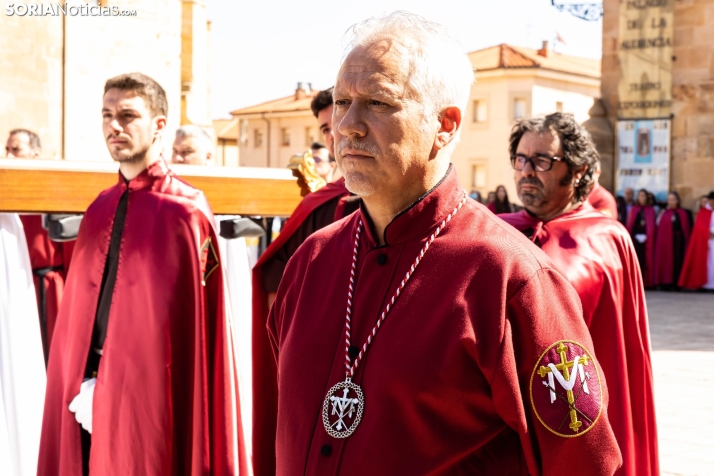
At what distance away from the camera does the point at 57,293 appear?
5855 millimetres

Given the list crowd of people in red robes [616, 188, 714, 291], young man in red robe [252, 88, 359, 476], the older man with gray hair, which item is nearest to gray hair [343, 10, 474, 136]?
young man in red robe [252, 88, 359, 476]

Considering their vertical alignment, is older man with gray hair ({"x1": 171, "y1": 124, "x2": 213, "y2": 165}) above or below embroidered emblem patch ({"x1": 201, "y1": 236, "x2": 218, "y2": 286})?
above

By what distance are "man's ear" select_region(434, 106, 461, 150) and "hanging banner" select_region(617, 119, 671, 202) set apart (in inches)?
717

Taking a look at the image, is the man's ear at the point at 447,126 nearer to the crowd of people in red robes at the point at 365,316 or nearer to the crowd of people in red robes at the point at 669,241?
the crowd of people in red robes at the point at 365,316

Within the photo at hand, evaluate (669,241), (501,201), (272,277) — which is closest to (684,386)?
(272,277)

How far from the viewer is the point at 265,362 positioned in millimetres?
3840

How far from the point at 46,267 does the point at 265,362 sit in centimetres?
253

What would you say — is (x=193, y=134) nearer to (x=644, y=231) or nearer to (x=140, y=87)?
(x=140, y=87)

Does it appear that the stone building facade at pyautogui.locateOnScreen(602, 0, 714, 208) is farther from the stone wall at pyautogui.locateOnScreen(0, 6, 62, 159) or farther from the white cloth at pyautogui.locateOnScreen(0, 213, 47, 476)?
the white cloth at pyautogui.locateOnScreen(0, 213, 47, 476)

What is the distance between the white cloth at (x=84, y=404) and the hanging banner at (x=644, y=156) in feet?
55.7

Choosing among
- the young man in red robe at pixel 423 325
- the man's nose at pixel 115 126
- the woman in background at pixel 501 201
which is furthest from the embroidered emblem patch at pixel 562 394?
the woman in background at pixel 501 201

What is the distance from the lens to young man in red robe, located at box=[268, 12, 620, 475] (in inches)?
72.0

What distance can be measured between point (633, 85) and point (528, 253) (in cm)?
1888

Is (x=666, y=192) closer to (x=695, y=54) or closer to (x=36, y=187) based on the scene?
(x=695, y=54)
